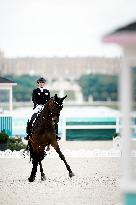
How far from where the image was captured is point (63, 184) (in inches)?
388

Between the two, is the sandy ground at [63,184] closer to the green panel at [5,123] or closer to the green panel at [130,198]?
the green panel at [130,198]

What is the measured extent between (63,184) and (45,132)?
0.86 meters

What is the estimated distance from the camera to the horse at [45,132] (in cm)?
984

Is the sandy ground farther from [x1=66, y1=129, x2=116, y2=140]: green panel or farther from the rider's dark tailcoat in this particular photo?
[x1=66, y1=129, x2=116, y2=140]: green panel

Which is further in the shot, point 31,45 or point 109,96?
point 31,45

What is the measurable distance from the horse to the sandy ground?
1.08 feet

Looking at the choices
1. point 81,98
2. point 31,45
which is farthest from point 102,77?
point 31,45

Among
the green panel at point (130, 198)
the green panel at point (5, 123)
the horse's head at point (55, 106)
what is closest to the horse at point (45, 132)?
the horse's head at point (55, 106)

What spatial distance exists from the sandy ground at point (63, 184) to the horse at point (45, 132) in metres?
0.33

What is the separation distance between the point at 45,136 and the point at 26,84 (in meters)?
38.1

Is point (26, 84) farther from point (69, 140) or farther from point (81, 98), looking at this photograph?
point (69, 140)

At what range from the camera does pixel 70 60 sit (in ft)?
158

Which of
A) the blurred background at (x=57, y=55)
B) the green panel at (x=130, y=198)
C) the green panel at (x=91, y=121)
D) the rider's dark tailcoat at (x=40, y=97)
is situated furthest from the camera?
the blurred background at (x=57, y=55)

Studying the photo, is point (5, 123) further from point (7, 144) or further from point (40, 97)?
point (40, 97)
